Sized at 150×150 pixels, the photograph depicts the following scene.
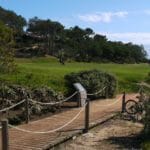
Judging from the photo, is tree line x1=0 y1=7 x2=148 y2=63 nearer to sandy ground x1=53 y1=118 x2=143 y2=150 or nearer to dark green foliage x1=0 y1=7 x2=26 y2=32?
dark green foliage x1=0 y1=7 x2=26 y2=32

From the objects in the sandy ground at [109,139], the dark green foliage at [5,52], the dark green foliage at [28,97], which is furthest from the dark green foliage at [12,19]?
the sandy ground at [109,139]

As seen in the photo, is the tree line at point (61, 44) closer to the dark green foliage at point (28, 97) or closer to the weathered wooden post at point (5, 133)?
the dark green foliage at point (28, 97)

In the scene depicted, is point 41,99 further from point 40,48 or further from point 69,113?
point 40,48

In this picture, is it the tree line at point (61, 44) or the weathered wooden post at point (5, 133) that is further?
the tree line at point (61, 44)

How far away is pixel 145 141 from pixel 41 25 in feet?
266

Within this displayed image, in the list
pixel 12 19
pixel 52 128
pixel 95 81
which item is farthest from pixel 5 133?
pixel 12 19

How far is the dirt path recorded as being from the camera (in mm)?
10844

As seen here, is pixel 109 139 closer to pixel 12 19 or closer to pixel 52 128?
pixel 52 128

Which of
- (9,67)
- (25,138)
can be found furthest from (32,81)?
(25,138)

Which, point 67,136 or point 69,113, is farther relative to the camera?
point 69,113

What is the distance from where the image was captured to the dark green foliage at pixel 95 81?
64.2ft

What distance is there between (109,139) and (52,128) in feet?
5.04

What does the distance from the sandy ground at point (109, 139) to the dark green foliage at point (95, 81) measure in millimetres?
5278

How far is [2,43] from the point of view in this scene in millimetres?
19938
